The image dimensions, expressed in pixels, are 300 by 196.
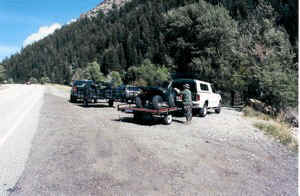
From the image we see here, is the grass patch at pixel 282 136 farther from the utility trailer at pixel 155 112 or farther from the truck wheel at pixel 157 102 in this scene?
the truck wheel at pixel 157 102

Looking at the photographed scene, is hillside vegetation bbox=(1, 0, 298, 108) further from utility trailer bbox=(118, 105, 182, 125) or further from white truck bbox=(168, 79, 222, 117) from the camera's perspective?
utility trailer bbox=(118, 105, 182, 125)

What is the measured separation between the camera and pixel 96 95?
18609mm

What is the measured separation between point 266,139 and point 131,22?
14136 centimetres

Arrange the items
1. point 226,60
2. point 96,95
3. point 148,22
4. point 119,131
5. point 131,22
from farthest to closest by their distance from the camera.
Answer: point 131,22
point 148,22
point 226,60
point 96,95
point 119,131

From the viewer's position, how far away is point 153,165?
5.88 metres

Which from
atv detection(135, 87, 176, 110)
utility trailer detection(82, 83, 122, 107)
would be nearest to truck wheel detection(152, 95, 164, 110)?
atv detection(135, 87, 176, 110)

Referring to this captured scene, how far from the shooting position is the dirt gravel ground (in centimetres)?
465

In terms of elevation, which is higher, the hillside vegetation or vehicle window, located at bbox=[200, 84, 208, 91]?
the hillside vegetation

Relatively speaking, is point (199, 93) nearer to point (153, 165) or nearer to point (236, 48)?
point (153, 165)

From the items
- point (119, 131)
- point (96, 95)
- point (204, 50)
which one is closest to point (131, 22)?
point (204, 50)

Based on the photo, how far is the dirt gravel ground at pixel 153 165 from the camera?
4.65 meters

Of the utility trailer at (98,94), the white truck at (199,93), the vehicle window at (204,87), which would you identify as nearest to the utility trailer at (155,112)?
the white truck at (199,93)

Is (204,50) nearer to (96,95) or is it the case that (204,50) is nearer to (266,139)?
(96,95)

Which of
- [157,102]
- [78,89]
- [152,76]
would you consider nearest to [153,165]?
[157,102]
